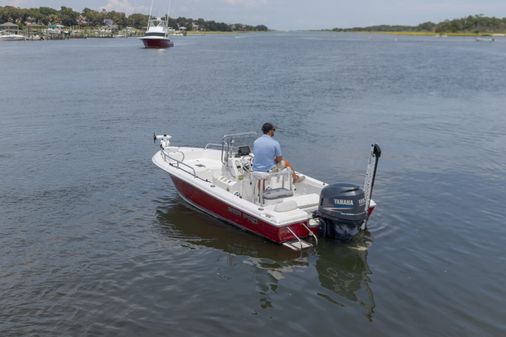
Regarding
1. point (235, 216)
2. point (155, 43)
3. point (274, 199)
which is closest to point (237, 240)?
point (235, 216)

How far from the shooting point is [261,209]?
34.0 ft

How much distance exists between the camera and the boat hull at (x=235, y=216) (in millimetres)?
10109

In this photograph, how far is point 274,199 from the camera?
10.9m

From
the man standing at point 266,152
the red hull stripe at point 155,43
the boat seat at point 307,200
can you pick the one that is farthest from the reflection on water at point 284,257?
the red hull stripe at point 155,43

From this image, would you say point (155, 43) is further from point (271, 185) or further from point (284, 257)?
point (284, 257)

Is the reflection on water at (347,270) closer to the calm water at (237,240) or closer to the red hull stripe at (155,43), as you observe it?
the calm water at (237,240)

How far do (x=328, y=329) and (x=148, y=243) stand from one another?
180 inches

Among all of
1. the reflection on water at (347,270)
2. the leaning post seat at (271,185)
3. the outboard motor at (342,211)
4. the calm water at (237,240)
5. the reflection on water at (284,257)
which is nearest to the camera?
the calm water at (237,240)

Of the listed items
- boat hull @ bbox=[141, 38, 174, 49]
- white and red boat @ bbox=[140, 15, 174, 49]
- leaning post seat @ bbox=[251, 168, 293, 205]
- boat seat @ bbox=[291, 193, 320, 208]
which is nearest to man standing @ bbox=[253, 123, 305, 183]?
leaning post seat @ bbox=[251, 168, 293, 205]

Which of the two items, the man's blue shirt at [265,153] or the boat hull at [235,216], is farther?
the man's blue shirt at [265,153]

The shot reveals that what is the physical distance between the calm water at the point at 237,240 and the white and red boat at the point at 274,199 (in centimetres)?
35

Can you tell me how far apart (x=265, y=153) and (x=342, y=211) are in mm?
2076

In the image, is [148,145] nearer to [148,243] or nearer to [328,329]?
[148,243]

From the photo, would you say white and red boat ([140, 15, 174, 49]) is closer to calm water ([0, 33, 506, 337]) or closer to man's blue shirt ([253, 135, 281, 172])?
calm water ([0, 33, 506, 337])
